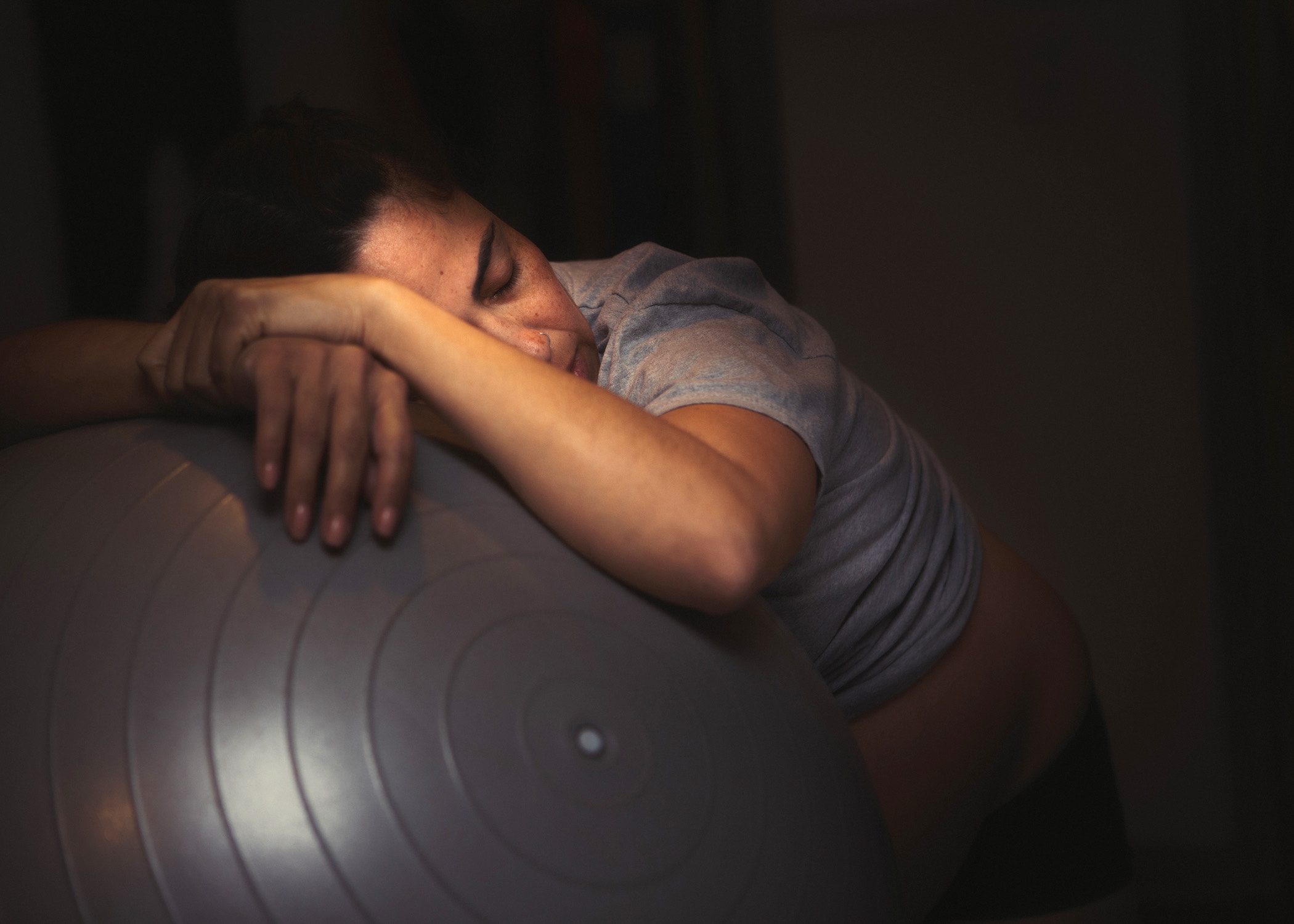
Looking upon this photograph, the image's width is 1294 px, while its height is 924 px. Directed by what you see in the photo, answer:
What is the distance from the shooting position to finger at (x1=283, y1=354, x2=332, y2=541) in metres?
0.46

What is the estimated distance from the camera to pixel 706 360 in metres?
0.61

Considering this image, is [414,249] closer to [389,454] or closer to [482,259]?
[482,259]

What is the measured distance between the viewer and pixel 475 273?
684 millimetres

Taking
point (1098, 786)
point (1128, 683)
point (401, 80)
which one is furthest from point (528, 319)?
point (1128, 683)

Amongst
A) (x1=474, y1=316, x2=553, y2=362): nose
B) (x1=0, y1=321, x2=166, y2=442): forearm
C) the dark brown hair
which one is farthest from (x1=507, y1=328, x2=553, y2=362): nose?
(x1=0, y1=321, x2=166, y2=442): forearm

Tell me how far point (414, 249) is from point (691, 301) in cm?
22

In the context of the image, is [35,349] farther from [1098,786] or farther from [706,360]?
[1098,786]

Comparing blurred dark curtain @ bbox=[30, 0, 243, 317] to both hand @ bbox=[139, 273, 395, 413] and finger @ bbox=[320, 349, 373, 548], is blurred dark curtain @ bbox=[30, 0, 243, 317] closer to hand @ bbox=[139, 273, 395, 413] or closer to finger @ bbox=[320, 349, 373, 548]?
hand @ bbox=[139, 273, 395, 413]

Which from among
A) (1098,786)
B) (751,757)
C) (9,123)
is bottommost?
(1098,786)

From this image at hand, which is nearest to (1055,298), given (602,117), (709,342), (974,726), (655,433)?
(602,117)

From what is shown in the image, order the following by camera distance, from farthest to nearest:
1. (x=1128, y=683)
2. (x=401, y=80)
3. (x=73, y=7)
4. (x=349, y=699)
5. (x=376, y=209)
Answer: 1. (x=1128, y=683)
2. (x=401, y=80)
3. (x=73, y=7)
4. (x=376, y=209)
5. (x=349, y=699)

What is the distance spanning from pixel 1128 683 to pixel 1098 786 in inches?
38.1

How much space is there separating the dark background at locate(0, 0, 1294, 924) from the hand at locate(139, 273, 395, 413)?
102 centimetres

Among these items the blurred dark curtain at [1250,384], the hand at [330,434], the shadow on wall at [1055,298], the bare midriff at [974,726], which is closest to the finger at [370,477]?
the hand at [330,434]
